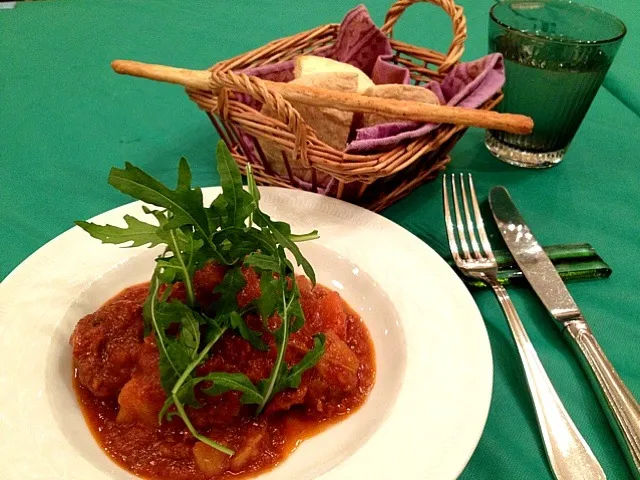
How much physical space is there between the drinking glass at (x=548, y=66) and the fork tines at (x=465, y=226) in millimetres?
374

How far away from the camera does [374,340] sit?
1.33 meters

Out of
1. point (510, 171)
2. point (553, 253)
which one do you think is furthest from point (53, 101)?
point (553, 253)

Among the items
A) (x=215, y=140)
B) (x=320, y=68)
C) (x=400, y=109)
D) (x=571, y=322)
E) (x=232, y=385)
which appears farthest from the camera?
(x=215, y=140)

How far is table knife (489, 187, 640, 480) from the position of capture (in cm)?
110

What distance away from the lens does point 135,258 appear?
1447 mm

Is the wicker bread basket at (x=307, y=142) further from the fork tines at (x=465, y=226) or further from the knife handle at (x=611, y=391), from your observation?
the knife handle at (x=611, y=391)

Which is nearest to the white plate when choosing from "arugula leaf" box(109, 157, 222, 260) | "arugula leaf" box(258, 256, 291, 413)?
"arugula leaf" box(258, 256, 291, 413)

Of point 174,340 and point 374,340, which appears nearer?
point 174,340

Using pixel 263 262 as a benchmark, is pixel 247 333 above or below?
below

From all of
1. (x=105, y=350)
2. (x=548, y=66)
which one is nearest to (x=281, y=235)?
(x=105, y=350)

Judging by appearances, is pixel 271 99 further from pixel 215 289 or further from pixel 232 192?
pixel 215 289

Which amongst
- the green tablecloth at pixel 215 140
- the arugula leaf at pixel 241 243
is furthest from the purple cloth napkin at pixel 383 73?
the arugula leaf at pixel 241 243

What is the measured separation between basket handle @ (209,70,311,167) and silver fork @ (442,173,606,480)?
48 centimetres

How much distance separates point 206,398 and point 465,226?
85cm
